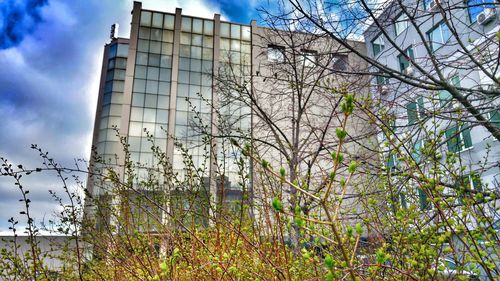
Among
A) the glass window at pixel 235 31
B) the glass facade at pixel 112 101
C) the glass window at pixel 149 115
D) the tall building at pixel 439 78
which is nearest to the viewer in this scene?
the tall building at pixel 439 78

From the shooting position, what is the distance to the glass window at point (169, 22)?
22.8 metres

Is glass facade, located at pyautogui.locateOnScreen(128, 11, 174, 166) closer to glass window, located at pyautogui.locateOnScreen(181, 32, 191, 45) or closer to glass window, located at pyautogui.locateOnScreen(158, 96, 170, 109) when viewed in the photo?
glass window, located at pyautogui.locateOnScreen(158, 96, 170, 109)

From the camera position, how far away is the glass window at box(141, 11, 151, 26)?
22.5 meters

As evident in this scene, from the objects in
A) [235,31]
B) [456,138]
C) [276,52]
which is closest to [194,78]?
[235,31]

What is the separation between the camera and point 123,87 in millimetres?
21703

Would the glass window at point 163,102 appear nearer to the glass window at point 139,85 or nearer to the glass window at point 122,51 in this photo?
the glass window at point 139,85

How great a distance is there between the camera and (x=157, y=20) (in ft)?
75.0

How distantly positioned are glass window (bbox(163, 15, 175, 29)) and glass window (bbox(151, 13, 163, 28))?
27cm

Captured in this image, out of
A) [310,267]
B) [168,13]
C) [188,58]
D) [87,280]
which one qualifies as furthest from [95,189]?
[310,267]

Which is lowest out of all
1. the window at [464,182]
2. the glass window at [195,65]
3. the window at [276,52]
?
the window at [464,182]

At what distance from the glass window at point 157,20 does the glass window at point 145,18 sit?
334mm

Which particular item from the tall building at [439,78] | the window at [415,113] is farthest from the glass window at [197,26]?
the window at [415,113]

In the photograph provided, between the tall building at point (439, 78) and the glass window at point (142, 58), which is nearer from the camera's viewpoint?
the tall building at point (439, 78)

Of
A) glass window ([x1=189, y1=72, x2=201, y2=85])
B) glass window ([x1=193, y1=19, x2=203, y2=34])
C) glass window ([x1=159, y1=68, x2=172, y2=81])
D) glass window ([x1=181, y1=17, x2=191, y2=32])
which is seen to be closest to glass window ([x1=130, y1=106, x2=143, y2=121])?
glass window ([x1=159, y1=68, x2=172, y2=81])
